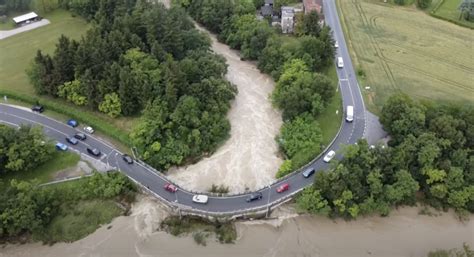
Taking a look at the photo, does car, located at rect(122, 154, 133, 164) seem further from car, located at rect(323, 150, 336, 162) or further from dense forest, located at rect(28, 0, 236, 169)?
car, located at rect(323, 150, 336, 162)

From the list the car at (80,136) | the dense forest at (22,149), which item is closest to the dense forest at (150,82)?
the car at (80,136)

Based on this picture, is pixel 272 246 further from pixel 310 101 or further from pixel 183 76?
pixel 183 76

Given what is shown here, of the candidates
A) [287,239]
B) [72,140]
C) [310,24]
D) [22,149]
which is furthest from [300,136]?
[22,149]

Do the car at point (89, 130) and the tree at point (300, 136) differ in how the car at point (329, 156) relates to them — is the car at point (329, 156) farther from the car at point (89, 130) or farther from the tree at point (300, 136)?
the car at point (89, 130)

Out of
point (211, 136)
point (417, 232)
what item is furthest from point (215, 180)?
point (417, 232)

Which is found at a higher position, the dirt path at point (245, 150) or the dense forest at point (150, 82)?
the dense forest at point (150, 82)

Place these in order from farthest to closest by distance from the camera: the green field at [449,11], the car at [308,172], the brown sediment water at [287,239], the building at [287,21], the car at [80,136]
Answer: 1. the green field at [449,11]
2. the building at [287,21]
3. the car at [80,136]
4. the car at [308,172]
5. the brown sediment water at [287,239]

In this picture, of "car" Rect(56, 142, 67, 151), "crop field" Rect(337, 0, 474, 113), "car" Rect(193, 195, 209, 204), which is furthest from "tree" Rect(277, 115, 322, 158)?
"car" Rect(56, 142, 67, 151)
